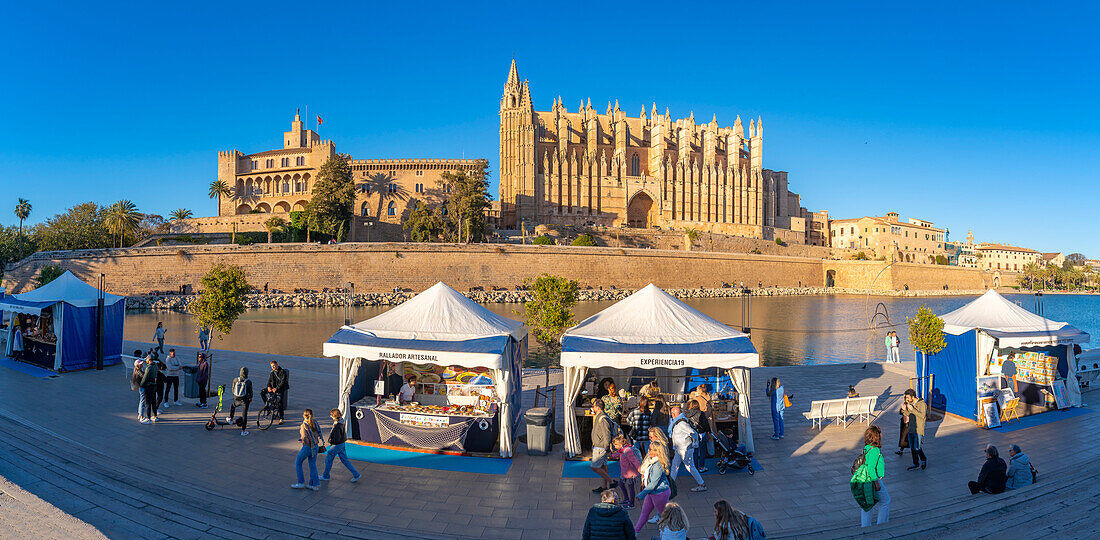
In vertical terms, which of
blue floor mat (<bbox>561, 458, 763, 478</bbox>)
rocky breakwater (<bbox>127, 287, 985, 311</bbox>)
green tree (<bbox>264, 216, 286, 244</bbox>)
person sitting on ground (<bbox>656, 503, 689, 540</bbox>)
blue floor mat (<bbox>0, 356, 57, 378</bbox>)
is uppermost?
green tree (<bbox>264, 216, 286, 244</bbox>)

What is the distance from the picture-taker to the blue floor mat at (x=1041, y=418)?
28.8 feet

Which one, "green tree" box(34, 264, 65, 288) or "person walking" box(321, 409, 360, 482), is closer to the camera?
"person walking" box(321, 409, 360, 482)

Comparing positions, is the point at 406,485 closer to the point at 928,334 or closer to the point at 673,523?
the point at 673,523

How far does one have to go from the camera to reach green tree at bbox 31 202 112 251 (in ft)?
190

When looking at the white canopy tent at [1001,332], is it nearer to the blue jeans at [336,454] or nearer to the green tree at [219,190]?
the blue jeans at [336,454]

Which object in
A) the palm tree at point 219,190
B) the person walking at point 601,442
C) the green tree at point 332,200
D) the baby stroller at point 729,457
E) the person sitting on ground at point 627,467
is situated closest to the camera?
the person sitting on ground at point 627,467

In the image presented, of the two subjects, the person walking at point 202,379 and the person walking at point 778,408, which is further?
the person walking at point 202,379

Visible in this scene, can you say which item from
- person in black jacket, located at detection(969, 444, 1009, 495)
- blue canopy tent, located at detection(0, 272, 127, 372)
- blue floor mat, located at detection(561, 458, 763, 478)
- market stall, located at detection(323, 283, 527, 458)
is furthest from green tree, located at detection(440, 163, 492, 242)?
person in black jacket, located at detection(969, 444, 1009, 495)

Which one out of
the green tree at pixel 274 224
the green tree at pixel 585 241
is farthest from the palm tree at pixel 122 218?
the green tree at pixel 585 241

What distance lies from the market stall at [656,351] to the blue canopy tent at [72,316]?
1244 centimetres

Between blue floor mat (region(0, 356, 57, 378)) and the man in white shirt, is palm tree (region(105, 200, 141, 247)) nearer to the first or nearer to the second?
blue floor mat (region(0, 356, 57, 378))

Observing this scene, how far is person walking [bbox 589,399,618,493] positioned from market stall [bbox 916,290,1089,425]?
6712 mm

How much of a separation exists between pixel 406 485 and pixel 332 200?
5236 centimetres

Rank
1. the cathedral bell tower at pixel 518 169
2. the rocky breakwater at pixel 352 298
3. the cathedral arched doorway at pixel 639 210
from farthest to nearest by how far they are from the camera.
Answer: the cathedral arched doorway at pixel 639 210 < the cathedral bell tower at pixel 518 169 < the rocky breakwater at pixel 352 298
